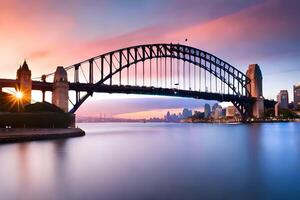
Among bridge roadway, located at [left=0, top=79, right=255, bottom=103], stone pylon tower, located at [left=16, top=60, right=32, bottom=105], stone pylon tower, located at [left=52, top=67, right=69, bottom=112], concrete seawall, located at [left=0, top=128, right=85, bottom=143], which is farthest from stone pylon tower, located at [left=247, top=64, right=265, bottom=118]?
concrete seawall, located at [left=0, top=128, right=85, bottom=143]

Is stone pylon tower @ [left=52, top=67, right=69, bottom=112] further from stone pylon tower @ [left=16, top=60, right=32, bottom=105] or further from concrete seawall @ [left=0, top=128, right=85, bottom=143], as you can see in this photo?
concrete seawall @ [left=0, top=128, right=85, bottom=143]

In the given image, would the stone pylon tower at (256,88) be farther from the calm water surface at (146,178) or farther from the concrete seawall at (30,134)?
the calm water surface at (146,178)

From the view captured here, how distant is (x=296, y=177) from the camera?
20.3m

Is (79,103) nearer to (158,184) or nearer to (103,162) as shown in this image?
(103,162)

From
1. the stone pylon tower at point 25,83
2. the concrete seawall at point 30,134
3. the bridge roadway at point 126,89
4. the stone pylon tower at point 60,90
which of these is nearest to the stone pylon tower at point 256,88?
the bridge roadway at point 126,89

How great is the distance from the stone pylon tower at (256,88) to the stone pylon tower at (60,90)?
91.4 metres

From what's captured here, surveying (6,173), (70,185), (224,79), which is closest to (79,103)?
(6,173)

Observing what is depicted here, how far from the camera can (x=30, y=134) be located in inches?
1805

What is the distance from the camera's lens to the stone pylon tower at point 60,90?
74125 mm

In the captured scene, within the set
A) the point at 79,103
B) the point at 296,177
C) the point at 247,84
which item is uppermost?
the point at 247,84

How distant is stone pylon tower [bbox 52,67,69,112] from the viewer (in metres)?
74.1

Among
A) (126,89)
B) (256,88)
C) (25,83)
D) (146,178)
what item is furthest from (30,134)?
(256,88)

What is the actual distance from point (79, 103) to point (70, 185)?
196 feet

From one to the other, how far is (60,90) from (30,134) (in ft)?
95.8
